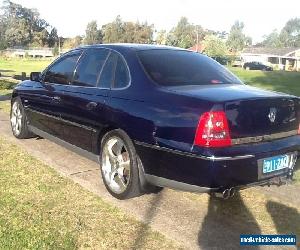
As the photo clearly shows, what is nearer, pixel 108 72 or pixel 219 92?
pixel 219 92

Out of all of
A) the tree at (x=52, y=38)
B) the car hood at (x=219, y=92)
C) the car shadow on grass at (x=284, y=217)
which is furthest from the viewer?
the tree at (x=52, y=38)

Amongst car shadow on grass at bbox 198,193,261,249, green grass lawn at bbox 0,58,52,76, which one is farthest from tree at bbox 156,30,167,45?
car shadow on grass at bbox 198,193,261,249

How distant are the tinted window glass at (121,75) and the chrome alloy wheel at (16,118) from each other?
8.82ft

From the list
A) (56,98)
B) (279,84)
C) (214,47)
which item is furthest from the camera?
(214,47)

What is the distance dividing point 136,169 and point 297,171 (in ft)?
8.48

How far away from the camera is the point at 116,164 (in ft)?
15.1

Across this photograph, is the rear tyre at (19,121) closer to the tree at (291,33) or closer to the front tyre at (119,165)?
the front tyre at (119,165)

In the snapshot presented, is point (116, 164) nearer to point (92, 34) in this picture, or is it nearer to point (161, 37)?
point (161, 37)

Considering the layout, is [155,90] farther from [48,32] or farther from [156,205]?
[48,32]

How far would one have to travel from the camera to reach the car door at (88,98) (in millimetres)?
4727

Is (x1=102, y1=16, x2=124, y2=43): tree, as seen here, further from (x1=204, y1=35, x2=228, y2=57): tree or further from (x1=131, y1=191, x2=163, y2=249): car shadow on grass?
(x1=131, y1=191, x2=163, y2=249): car shadow on grass

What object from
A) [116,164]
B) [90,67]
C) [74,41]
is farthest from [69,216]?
[74,41]

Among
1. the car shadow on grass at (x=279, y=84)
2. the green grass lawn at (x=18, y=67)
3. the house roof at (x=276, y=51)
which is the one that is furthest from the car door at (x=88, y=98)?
the house roof at (x=276, y=51)

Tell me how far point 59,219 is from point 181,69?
6.44ft
